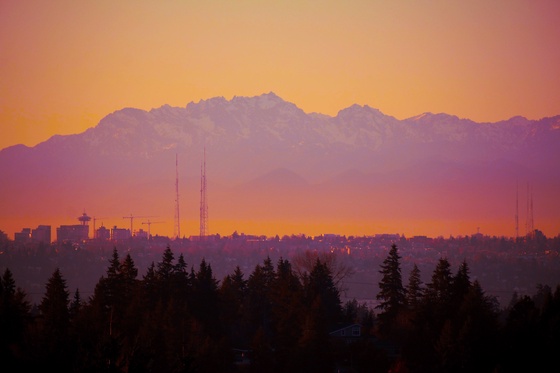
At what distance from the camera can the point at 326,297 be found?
13062 centimetres

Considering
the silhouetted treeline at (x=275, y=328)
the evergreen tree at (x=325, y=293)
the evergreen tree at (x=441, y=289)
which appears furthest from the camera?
the evergreen tree at (x=325, y=293)

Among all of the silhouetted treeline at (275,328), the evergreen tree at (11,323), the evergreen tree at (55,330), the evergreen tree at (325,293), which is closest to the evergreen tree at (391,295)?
the silhouetted treeline at (275,328)

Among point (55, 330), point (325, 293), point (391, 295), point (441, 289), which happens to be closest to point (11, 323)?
point (55, 330)

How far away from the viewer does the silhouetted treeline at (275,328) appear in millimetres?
102125

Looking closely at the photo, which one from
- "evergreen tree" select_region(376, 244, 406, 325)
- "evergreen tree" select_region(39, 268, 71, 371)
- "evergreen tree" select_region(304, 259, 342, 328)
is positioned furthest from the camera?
"evergreen tree" select_region(304, 259, 342, 328)

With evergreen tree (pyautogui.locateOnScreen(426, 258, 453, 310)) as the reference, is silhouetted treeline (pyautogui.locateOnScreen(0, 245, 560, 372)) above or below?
below

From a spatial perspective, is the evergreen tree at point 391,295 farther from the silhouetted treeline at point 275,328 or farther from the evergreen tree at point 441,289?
the evergreen tree at point 441,289

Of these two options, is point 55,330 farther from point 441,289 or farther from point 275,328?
point 441,289

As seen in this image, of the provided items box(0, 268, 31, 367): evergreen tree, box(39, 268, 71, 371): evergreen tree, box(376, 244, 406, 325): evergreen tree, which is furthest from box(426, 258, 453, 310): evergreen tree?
box(0, 268, 31, 367): evergreen tree

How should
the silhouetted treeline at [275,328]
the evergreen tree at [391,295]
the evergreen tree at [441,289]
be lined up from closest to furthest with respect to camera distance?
1. the silhouetted treeline at [275,328]
2. the evergreen tree at [441,289]
3. the evergreen tree at [391,295]

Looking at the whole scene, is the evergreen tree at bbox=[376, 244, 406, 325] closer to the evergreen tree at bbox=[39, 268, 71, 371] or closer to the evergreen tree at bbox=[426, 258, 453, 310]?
the evergreen tree at bbox=[426, 258, 453, 310]

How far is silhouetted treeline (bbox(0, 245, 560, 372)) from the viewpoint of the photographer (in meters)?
102

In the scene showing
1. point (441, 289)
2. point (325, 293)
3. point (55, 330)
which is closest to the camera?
point (55, 330)

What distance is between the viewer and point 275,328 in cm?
12262
